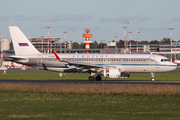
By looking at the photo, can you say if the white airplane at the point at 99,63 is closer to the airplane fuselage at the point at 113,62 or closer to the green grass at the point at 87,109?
the airplane fuselage at the point at 113,62

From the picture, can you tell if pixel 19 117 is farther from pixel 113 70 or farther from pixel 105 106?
pixel 113 70

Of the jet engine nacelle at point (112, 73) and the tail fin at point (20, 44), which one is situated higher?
the tail fin at point (20, 44)

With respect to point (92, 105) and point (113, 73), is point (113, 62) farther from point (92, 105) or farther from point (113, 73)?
point (92, 105)

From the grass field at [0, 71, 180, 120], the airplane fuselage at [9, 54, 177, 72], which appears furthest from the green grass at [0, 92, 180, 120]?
the airplane fuselage at [9, 54, 177, 72]

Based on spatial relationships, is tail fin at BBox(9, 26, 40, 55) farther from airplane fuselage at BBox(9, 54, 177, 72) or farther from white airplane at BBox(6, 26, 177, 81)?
airplane fuselage at BBox(9, 54, 177, 72)

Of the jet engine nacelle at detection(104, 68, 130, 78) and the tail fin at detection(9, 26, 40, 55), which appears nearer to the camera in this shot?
the jet engine nacelle at detection(104, 68, 130, 78)

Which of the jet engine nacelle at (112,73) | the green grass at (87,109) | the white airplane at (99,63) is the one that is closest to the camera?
the green grass at (87,109)

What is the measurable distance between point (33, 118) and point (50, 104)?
4646mm

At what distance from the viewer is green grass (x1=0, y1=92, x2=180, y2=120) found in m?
15.0

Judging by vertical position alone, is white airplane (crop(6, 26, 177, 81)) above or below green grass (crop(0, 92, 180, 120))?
above

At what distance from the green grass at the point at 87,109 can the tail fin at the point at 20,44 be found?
25.1 m

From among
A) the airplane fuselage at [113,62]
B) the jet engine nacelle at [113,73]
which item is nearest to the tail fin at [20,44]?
the airplane fuselage at [113,62]

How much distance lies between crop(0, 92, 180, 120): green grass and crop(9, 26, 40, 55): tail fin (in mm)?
25148

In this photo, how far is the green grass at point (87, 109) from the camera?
15023 mm
